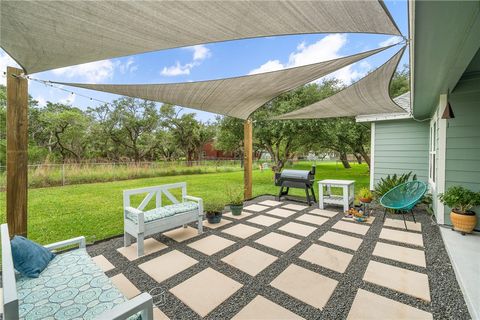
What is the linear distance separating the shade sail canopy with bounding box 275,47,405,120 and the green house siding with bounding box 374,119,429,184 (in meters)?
2.01

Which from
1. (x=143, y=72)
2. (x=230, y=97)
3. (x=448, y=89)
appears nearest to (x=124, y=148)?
(x=143, y=72)

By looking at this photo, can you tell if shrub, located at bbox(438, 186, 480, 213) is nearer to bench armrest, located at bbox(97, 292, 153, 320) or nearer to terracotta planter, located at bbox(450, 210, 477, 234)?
terracotta planter, located at bbox(450, 210, 477, 234)

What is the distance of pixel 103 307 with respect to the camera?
1.35 metres

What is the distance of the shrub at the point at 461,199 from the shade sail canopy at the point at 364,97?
188 cm

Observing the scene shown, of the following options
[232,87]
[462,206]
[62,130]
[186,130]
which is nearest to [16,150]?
[232,87]

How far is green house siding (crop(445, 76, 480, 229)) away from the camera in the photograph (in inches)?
137

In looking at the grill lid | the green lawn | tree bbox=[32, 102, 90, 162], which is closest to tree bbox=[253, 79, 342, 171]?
the grill lid

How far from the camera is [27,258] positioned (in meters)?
1.71

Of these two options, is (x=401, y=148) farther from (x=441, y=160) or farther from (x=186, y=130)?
(x=186, y=130)

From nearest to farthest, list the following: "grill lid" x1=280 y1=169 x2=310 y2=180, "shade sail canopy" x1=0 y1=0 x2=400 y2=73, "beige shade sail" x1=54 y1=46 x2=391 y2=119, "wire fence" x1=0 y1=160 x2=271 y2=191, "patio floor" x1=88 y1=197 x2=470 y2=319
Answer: "shade sail canopy" x1=0 y1=0 x2=400 y2=73
"patio floor" x1=88 y1=197 x2=470 y2=319
"beige shade sail" x1=54 y1=46 x2=391 y2=119
"grill lid" x1=280 y1=169 x2=310 y2=180
"wire fence" x1=0 y1=160 x2=271 y2=191

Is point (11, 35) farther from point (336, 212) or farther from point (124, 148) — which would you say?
point (124, 148)

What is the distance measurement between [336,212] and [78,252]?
4.73 meters

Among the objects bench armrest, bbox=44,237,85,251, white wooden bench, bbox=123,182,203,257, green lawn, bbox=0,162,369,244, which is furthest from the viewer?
green lawn, bbox=0,162,369,244

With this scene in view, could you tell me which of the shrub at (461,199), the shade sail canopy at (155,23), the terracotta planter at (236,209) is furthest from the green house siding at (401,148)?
the shade sail canopy at (155,23)
